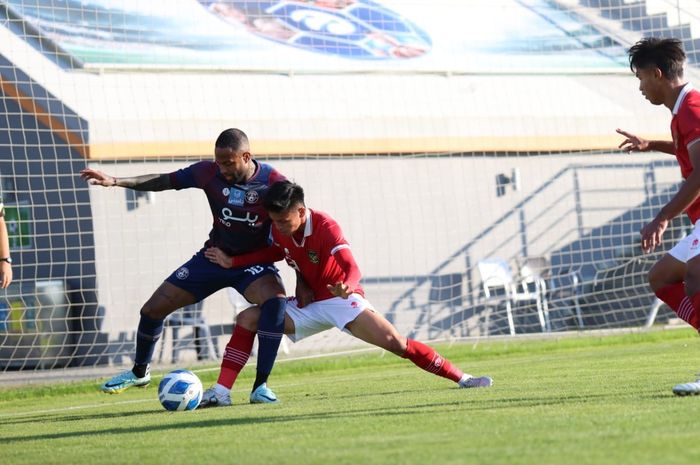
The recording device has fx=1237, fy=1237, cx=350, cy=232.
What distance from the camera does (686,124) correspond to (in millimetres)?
7184

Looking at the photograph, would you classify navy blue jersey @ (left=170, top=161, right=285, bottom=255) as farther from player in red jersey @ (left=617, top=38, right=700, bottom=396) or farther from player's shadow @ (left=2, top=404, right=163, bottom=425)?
player in red jersey @ (left=617, top=38, right=700, bottom=396)

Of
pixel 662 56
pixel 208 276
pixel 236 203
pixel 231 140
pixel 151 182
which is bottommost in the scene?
pixel 208 276

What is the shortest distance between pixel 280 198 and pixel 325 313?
1.00m

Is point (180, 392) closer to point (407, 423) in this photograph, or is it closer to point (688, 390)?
point (407, 423)

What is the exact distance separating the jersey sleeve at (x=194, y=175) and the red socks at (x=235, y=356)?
1.16m

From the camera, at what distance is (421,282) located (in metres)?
18.5

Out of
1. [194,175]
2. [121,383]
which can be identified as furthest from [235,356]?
[194,175]

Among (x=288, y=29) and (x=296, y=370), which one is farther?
(x=288, y=29)

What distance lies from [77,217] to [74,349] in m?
1.70

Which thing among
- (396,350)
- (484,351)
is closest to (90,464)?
(396,350)

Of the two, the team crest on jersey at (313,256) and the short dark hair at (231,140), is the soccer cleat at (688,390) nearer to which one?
the team crest on jersey at (313,256)

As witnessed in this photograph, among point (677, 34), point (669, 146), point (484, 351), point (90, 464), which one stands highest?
point (677, 34)

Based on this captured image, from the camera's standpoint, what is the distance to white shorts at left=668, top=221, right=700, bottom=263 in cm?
732

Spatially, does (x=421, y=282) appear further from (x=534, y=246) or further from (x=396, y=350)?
(x=396, y=350)
